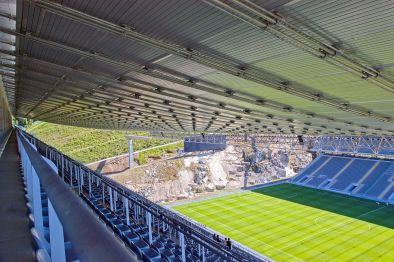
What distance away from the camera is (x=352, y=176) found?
36.8 meters

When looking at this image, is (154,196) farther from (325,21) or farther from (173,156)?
(325,21)

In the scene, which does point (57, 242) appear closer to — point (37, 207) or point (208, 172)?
point (37, 207)

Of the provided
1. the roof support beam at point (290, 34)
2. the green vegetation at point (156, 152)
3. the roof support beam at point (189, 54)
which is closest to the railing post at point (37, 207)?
the roof support beam at point (290, 34)

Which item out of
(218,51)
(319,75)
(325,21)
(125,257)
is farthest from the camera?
(319,75)

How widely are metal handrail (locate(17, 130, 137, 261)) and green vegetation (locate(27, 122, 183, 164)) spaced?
45.7 meters

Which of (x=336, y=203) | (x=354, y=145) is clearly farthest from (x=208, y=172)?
(x=354, y=145)

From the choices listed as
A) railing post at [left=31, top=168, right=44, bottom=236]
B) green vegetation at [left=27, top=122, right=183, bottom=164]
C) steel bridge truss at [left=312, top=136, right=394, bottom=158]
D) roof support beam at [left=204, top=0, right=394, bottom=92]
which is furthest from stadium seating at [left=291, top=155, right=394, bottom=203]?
railing post at [left=31, top=168, right=44, bottom=236]

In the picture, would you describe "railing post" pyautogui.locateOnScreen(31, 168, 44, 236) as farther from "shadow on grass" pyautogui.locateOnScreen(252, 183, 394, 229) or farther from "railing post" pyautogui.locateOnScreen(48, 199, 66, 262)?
"shadow on grass" pyautogui.locateOnScreen(252, 183, 394, 229)

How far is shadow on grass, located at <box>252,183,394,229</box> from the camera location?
2731 centimetres

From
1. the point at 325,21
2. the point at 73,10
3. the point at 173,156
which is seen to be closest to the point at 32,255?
the point at 73,10

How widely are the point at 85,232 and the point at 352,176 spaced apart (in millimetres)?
39999

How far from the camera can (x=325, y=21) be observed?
5098mm

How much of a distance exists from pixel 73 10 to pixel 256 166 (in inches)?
1874

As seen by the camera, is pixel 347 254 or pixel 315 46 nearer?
pixel 315 46
